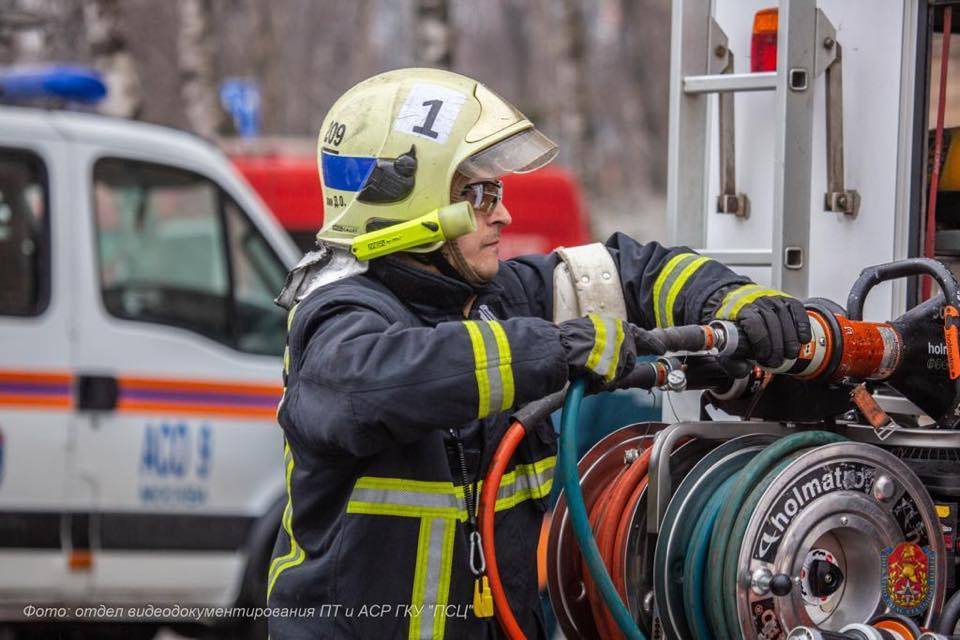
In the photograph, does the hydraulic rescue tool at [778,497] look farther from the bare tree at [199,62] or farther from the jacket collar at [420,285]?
the bare tree at [199,62]

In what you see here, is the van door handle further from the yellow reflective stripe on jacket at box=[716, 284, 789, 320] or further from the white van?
the yellow reflective stripe on jacket at box=[716, 284, 789, 320]

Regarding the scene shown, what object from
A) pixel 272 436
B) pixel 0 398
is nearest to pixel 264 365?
pixel 272 436

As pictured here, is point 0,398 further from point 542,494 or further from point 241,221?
point 542,494

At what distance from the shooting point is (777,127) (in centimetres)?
329

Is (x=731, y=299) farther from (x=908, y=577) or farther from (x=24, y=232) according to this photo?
(x=24, y=232)

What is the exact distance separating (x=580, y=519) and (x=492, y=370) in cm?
32

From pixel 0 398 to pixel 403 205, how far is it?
133 inches

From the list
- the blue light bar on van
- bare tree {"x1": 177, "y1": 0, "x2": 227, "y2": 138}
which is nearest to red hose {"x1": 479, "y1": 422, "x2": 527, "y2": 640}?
the blue light bar on van

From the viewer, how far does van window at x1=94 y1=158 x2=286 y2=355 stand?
6145 mm

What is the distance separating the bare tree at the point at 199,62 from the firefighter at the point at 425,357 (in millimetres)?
13006

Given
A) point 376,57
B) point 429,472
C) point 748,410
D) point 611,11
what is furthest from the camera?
point 376,57

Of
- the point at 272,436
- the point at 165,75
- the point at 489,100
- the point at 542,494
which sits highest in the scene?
the point at 165,75

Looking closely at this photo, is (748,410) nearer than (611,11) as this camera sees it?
Yes

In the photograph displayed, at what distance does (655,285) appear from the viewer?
3.07 metres
